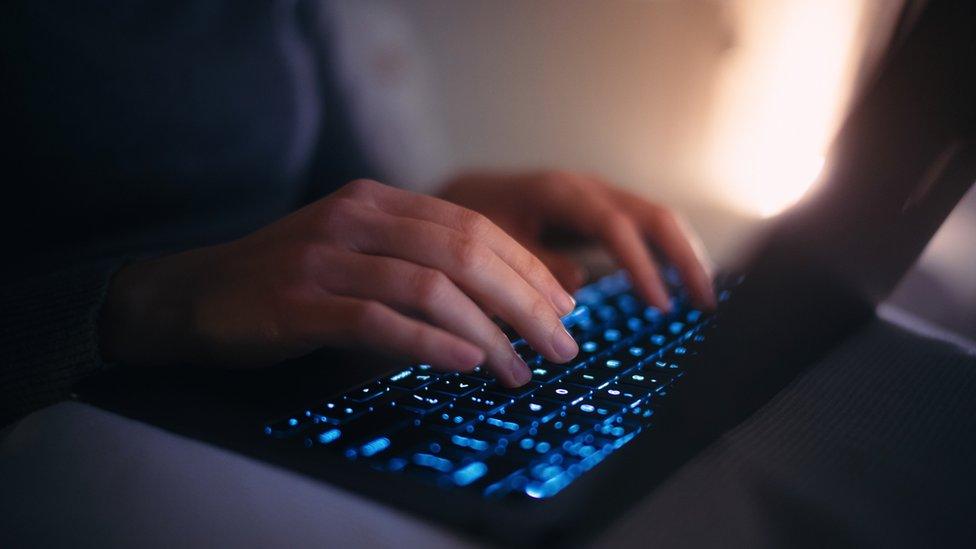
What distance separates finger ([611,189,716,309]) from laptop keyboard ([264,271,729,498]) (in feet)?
0.58

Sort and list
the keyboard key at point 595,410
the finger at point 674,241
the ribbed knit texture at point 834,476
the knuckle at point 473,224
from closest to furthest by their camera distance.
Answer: the ribbed knit texture at point 834,476, the keyboard key at point 595,410, the knuckle at point 473,224, the finger at point 674,241

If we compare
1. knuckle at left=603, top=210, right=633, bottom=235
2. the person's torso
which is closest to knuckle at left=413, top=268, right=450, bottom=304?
knuckle at left=603, top=210, right=633, bottom=235

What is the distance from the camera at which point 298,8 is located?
1146mm

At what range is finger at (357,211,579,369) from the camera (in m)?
0.48

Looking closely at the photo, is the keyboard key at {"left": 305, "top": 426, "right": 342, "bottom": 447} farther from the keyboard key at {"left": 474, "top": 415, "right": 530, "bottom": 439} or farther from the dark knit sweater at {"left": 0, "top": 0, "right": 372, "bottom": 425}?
the dark knit sweater at {"left": 0, "top": 0, "right": 372, "bottom": 425}

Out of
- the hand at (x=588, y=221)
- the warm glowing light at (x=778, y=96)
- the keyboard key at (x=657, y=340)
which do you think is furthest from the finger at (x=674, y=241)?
the warm glowing light at (x=778, y=96)

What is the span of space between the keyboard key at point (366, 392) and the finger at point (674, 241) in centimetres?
37

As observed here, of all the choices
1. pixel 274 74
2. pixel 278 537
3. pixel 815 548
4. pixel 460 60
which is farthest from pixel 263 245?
pixel 460 60

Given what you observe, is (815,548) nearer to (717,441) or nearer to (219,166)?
(717,441)

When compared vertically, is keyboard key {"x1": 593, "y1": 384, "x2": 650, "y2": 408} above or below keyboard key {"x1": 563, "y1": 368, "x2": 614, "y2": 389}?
above

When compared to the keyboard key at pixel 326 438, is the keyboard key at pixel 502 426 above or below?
above

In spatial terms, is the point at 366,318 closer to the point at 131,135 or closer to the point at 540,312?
the point at 540,312

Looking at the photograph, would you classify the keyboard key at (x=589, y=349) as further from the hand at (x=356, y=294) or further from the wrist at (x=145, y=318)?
the wrist at (x=145, y=318)

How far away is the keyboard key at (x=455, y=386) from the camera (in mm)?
445
